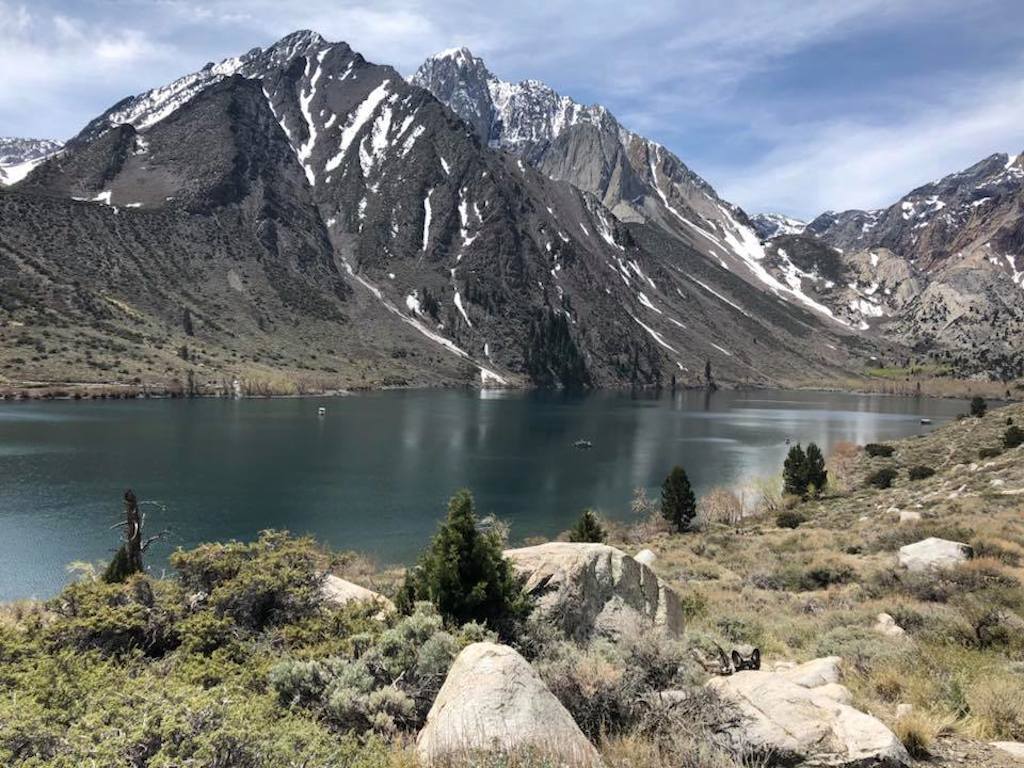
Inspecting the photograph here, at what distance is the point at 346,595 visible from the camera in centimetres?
1394

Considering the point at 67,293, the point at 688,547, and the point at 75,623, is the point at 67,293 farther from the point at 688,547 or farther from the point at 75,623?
the point at 75,623

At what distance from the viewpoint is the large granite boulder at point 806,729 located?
6.90 meters

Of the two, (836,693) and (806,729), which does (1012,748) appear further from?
(806,729)

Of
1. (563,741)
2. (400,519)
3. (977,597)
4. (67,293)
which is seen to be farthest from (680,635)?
(67,293)

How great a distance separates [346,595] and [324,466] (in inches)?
2520

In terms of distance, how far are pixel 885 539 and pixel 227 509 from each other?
48114mm

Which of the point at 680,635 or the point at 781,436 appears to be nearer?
the point at 680,635

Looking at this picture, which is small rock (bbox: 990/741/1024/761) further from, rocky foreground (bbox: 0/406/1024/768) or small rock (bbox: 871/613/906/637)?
small rock (bbox: 871/613/906/637)

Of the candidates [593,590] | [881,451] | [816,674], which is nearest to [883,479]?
[881,451]

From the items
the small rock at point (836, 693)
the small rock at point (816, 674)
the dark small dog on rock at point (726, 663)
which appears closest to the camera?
the small rock at point (836, 693)

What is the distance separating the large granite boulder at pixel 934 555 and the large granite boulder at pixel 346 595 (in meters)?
17.6

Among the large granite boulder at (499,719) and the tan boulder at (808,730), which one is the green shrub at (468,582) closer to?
the large granite boulder at (499,719)

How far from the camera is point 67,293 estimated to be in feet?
572

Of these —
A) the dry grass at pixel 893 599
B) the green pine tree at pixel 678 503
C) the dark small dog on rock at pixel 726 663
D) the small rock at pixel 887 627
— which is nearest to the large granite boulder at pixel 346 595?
the dark small dog on rock at pixel 726 663
